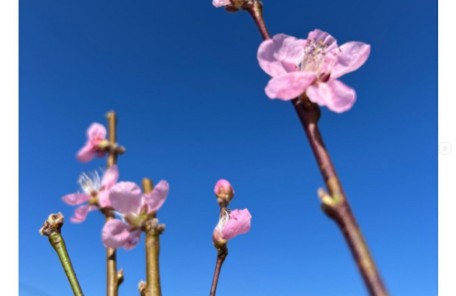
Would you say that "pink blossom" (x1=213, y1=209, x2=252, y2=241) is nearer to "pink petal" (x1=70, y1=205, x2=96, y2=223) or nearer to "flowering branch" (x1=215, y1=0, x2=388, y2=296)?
"pink petal" (x1=70, y1=205, x2=96, y2=223)

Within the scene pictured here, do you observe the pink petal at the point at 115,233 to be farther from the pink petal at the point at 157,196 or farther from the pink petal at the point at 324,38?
the pink petal at the point at 324,38

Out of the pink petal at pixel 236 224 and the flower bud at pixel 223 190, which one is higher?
the flower bud at pixel 223 190

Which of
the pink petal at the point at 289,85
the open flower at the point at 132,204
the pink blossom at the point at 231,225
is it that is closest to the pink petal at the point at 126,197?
the open flower at the point at 132,204

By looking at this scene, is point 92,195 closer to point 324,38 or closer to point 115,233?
point 115,233

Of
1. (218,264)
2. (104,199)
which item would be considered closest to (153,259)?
(104,199)
